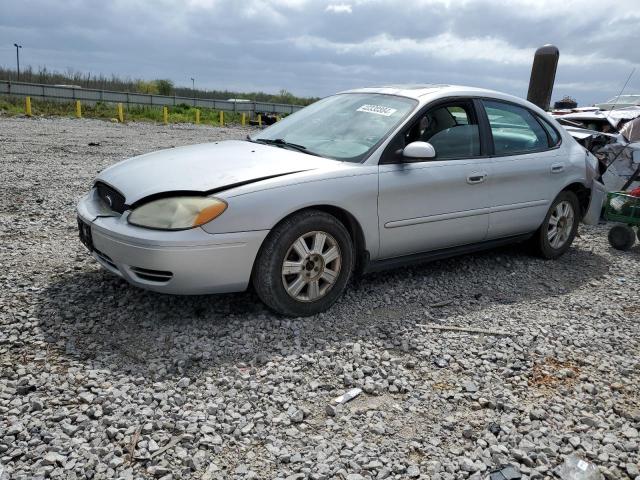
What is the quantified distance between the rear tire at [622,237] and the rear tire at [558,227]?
1.05 metres

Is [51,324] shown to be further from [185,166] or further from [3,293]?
[185,166]

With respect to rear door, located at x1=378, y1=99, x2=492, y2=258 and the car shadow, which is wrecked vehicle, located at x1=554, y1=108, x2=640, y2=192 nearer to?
the car shadow

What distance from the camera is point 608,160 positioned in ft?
28.5

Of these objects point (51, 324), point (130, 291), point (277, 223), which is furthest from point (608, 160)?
point (51, 324)

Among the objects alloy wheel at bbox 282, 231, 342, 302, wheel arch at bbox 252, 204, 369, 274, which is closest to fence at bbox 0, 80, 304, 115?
wheel arch at bbox 252, 204, 369, 274

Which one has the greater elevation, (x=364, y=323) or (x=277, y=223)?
(x=277, y=223)

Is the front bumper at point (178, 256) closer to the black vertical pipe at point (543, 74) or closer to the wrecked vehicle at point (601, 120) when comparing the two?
the wrecked vehicle at point (601, 120)

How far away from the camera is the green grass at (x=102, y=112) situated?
2980cm

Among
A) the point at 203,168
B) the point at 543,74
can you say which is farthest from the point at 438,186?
the point at 543,74

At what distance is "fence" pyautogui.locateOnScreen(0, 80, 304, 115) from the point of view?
35.8 metres

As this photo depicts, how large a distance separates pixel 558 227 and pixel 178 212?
394cm

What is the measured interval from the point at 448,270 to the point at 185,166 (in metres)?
2.58

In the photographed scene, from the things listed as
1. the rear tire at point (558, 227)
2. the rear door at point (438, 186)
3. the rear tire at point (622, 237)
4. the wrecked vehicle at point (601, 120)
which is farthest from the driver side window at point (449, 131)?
the wrecked vehicle at point (601, 120)

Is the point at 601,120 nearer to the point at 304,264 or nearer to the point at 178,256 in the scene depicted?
the point at 304,264
